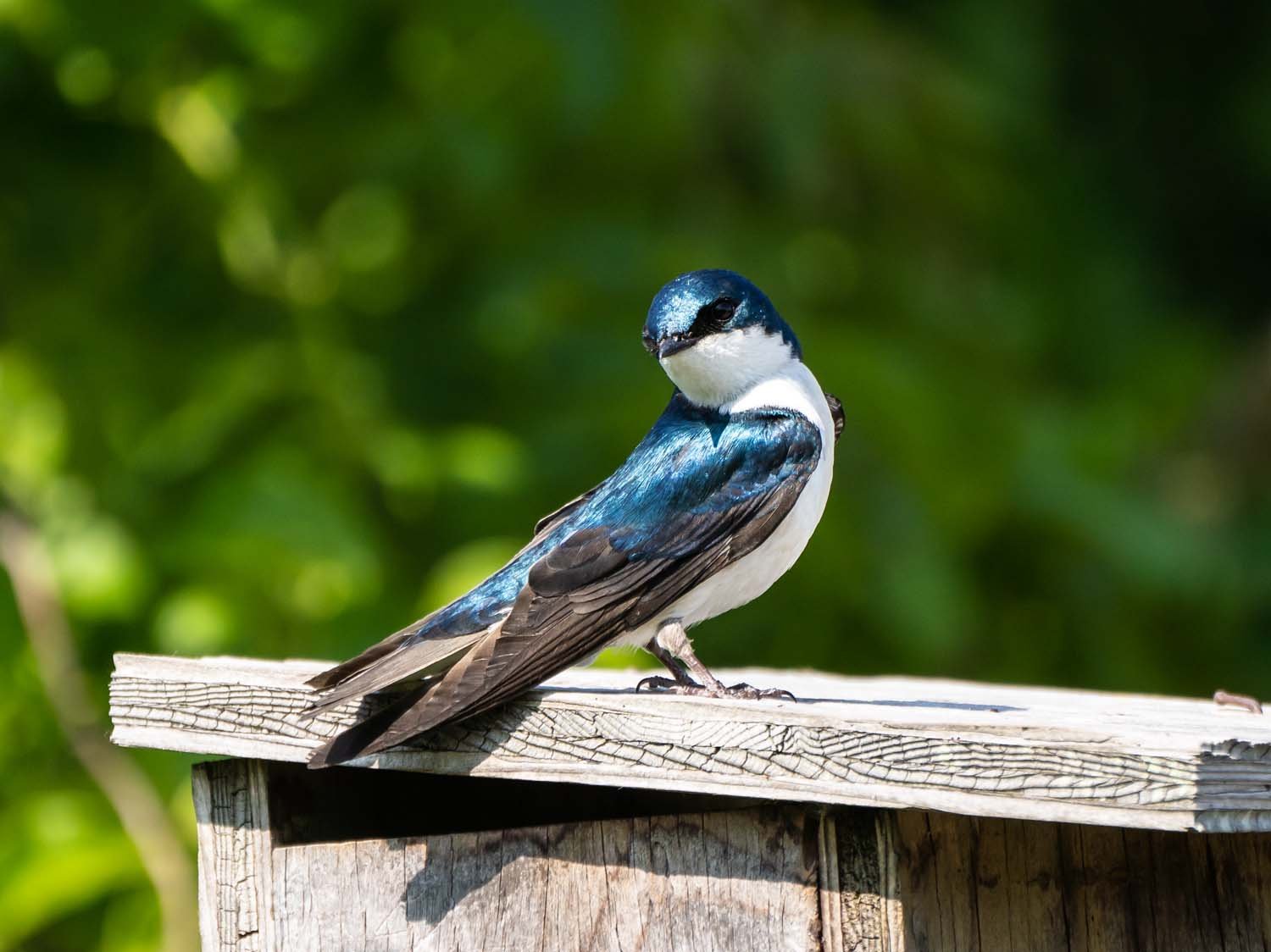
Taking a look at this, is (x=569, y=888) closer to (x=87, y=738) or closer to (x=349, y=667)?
(x=349, y=667)

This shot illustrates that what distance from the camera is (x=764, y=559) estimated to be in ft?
6.98

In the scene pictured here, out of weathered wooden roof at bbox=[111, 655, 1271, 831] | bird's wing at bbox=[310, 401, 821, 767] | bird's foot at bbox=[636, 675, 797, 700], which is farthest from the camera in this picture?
bird's foot at bbox=[636, 675, 797, 700]

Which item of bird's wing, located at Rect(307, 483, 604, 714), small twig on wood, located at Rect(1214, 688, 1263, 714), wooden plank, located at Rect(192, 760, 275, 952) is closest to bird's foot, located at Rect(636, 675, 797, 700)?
bird's wing, located at Rect(307, 483, 604, 714)

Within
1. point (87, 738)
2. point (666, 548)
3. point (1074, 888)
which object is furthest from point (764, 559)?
point (87, 738)

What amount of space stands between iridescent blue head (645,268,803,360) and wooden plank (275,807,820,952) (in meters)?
0.66

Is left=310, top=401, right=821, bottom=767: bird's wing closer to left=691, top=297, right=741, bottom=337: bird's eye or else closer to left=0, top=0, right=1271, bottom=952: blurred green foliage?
left=691, top=297, right=741, bottom=337: bird's eye

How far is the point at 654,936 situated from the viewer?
72.1 inches

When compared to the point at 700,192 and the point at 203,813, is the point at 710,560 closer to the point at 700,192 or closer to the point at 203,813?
the point at 203,813

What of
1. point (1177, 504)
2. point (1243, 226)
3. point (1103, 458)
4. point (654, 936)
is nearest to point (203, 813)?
point (654, 936)

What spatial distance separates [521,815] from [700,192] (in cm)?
254

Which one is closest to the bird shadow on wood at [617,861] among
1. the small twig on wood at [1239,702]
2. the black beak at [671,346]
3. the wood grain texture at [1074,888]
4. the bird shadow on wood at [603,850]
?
the bird shadow on wood at [603,850]

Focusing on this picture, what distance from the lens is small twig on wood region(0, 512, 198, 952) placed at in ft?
10.6

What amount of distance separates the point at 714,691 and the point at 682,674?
166 millimetres

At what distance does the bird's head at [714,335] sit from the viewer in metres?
2.17
